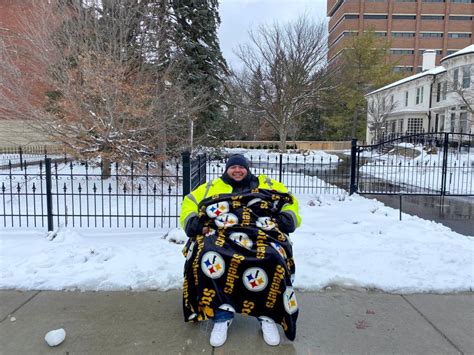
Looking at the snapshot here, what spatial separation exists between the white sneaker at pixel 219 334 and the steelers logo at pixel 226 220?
2.45 feet

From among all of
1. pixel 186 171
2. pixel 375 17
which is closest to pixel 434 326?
pixel 186 171

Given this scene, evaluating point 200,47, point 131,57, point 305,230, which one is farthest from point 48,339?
point 200,47

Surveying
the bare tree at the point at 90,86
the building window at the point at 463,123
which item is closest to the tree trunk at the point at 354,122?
the building window at the point at 463,123

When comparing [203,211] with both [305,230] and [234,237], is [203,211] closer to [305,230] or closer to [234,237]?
[234,237]

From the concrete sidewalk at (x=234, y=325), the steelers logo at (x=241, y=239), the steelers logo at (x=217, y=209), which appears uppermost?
the steelers logo at (x=217, y=209)

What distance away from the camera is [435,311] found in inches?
135

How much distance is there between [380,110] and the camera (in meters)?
37.8

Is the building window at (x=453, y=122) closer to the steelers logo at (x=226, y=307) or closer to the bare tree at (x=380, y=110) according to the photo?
the bare tree at (x=380, y=110)

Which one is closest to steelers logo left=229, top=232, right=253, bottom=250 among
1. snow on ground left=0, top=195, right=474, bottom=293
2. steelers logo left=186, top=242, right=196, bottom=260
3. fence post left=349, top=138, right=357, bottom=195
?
steelers logo left=186, top=242, right=196, bottom=260

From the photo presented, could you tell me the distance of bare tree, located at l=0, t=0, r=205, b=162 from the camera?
912 cm

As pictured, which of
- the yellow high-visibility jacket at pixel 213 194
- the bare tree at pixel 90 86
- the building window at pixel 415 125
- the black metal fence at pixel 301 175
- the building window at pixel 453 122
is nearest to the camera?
the yellow high-visibility jacket at pixel 213 194

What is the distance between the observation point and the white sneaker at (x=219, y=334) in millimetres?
2832

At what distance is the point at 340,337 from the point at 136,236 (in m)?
3.50

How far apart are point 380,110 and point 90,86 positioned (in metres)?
34.0
